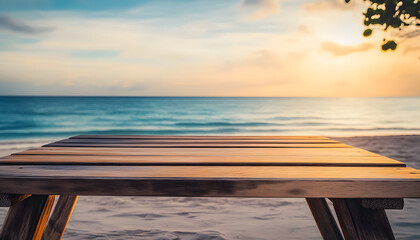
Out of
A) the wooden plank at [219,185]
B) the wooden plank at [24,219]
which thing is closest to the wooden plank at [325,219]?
the wooden plank at [219,185]

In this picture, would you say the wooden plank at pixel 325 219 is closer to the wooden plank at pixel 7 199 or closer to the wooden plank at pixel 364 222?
the wooden plank at pixel 364 222

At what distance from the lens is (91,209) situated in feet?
11.5

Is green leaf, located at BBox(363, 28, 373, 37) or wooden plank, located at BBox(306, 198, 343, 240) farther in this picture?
green leaf, located at BBox(363, 28, 373, 37)

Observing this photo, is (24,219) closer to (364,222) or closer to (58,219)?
(58,219)

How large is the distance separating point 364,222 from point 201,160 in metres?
0.61

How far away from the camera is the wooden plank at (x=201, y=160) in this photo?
4.10ft

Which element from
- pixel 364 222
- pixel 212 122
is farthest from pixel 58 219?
pixel 212 122

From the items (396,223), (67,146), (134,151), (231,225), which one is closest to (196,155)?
(134,151)

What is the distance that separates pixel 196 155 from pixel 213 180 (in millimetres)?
433

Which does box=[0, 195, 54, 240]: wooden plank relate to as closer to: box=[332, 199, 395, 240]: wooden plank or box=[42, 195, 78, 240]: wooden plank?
box=[42, 195, 78, 240]: wooden plank

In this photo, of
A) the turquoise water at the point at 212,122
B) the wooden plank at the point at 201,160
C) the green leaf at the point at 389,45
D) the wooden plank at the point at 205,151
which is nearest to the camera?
the wooden plank at the point at 201,160

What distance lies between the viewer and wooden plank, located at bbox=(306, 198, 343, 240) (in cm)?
192

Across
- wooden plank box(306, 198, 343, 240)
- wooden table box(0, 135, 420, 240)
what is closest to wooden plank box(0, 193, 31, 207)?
wooden table box(0, 135, 420, 240)

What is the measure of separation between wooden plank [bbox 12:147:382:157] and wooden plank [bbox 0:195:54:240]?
0.94ft
